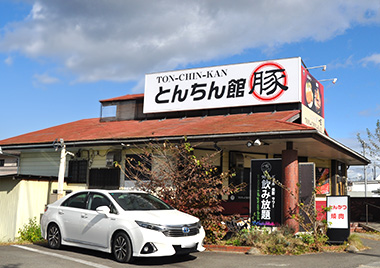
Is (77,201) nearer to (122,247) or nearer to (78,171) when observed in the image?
(122,247)

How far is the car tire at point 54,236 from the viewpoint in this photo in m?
10.3

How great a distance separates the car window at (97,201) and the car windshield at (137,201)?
189mm

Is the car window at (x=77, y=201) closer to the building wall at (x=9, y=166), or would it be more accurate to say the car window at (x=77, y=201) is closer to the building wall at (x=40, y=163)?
the building wall at (x=40, y=163)

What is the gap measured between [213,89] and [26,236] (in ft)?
30.5

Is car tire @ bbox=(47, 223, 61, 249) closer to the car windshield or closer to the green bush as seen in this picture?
the car windshield

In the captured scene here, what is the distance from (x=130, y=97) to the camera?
66.9 feet

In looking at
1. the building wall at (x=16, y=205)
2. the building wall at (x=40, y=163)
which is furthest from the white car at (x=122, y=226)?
the building wall at (x=40, y=163)

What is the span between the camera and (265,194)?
12750 mm

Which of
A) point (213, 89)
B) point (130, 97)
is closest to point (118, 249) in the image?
point (213, 89)

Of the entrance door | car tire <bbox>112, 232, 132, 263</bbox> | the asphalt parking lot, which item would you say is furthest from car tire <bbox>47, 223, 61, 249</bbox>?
the entrance door

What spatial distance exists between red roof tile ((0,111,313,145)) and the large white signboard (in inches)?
26.9

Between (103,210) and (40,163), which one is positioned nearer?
(103,210)

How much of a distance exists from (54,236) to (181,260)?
337cm

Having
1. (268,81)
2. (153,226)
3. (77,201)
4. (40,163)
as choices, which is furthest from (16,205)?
(268,81)
